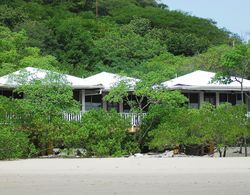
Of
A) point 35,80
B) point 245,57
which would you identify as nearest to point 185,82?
point 245,57

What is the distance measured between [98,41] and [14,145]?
3292cm

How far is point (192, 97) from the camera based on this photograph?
3316 cm

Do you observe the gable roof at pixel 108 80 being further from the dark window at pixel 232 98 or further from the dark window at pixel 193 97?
the dark window at pixel 232 98

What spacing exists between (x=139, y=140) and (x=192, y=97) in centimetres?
770

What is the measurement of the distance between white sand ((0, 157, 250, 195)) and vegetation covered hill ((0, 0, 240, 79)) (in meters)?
18.9

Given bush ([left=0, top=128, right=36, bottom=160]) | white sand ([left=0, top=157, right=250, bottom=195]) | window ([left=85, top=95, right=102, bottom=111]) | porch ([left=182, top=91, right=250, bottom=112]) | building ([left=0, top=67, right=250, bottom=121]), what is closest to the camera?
white sand ([left=0, top=157, right=250, bottom=195])

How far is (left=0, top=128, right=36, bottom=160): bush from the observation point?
22.3 meters

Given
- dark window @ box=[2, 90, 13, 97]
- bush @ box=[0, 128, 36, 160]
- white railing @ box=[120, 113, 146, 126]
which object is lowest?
bush @ box=[0, 128, 36, 160]

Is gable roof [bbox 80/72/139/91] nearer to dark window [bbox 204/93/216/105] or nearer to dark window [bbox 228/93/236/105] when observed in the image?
dark window [bbox 204/93/216/105]

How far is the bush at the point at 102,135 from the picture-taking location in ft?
80.4

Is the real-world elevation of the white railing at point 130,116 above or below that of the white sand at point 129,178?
above

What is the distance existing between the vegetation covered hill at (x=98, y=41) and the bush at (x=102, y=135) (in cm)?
1183

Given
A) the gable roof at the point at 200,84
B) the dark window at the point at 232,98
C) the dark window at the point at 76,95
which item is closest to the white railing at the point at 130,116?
the gable roof at the point at 200,84

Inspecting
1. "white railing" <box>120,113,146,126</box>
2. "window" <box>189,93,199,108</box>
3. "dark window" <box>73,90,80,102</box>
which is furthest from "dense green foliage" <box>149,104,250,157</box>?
"window" <box>189,93,199,108</box>
